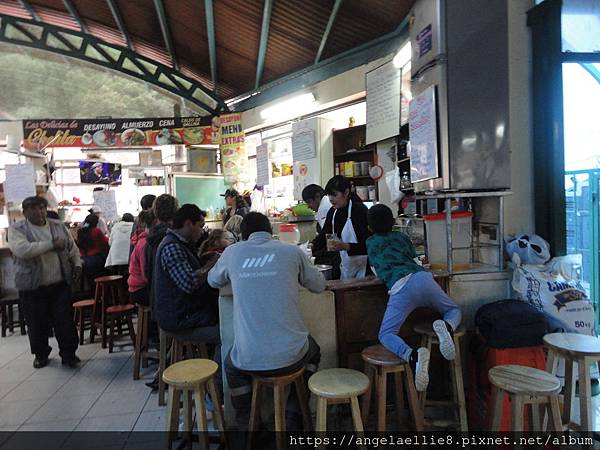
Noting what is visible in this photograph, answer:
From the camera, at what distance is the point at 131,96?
31.4 feet

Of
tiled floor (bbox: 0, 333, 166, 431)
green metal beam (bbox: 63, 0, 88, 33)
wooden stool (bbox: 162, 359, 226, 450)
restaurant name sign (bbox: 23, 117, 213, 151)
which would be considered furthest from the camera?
green metal beam (bbox: 63, 0, 88, 33)

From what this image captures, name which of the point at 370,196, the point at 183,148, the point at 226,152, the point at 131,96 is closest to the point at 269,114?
the point at 226,152

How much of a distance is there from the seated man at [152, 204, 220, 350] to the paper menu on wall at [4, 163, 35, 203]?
359cm

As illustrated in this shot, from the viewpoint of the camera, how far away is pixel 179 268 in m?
2.70

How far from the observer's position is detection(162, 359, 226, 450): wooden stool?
6.93ft

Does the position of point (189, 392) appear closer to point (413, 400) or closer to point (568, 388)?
point (413, 400)

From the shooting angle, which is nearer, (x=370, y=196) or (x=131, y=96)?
(x=370, y=196)

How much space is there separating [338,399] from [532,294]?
148cm

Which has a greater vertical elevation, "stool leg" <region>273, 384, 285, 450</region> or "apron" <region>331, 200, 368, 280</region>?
"apron" <region>331, 200, 368, 280</region>

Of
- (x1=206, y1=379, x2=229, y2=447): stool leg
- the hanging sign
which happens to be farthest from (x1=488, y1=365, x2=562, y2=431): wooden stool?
the hanging sign

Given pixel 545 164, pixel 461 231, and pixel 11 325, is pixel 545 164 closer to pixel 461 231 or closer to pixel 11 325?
pixel 461 231

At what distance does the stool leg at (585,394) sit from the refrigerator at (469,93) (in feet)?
3.94

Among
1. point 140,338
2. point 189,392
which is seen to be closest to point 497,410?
point 189,392

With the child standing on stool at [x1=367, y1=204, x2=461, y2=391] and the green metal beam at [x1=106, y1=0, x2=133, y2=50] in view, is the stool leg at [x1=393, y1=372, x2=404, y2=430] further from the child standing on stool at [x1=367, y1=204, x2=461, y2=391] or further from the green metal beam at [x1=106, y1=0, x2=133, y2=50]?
the green metal beam at [x1=106, y1=0, x2=133, y2=50]
